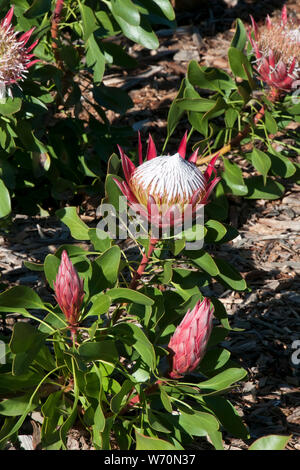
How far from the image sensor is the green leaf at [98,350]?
183cm

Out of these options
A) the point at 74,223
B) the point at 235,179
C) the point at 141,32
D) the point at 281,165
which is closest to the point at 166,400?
the point at 74,223

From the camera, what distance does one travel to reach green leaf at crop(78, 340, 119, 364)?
1.83 meters

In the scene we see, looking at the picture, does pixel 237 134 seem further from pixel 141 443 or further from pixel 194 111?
pixel 141 443

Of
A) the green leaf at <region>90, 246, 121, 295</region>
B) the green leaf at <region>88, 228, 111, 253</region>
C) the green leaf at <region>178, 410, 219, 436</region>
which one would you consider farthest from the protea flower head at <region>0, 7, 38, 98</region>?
the green leaf at <region>178, 410, 219, 436</region>

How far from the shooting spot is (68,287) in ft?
5.99

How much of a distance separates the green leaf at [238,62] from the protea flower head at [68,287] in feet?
3.94

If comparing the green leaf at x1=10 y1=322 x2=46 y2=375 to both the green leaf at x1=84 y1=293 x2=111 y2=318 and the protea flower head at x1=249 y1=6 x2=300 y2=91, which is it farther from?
the protea flower head at x1=249 y1=6 x2=300 y2=91

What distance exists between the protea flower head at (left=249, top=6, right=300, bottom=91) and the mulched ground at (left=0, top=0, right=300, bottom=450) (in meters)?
0.82

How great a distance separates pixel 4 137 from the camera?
8.50 feet

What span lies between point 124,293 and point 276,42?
1.29 metres

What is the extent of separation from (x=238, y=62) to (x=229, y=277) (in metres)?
0.92

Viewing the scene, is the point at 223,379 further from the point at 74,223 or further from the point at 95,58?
the point at 95,58
